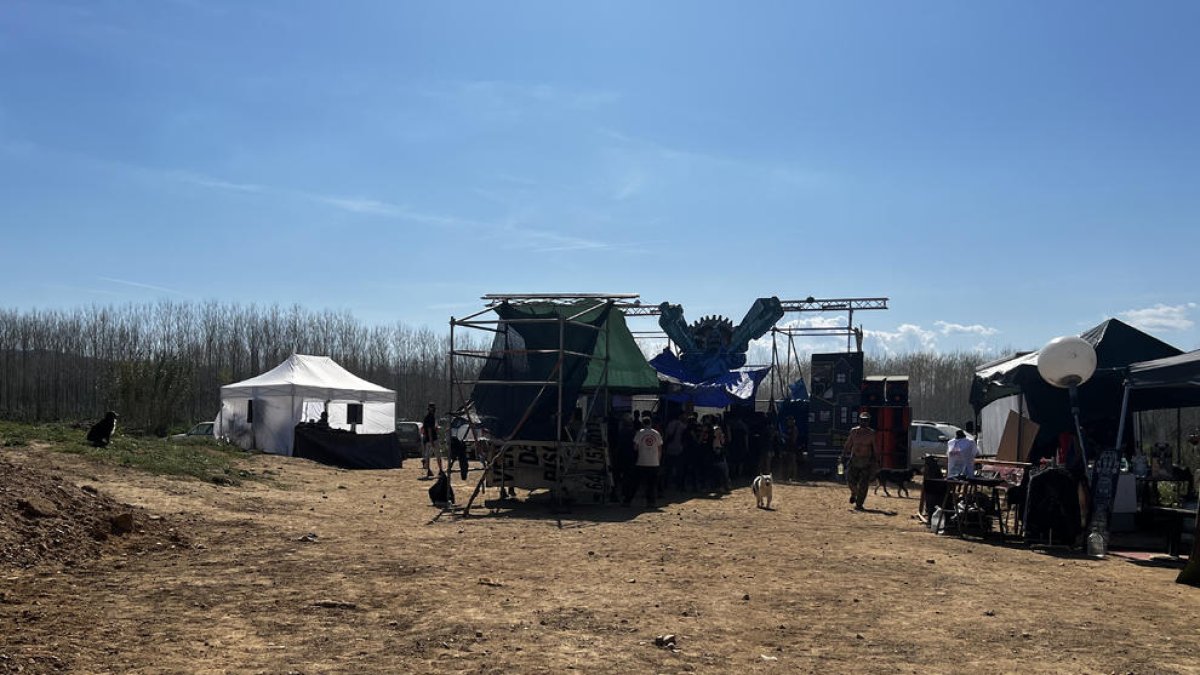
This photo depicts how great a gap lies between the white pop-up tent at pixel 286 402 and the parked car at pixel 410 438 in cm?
222

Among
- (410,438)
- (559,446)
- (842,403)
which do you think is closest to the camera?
(559,446)

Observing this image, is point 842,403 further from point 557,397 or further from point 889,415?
point 557,397

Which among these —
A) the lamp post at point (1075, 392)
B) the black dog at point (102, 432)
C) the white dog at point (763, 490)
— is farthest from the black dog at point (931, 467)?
the black dog at point (102, 432)

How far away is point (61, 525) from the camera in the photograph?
9.72 m

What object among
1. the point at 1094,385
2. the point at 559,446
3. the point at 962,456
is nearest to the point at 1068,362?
the point at 962,456

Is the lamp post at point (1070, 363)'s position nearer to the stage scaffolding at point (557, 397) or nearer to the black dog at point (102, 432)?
the stage scaffolding at point (557, 397)

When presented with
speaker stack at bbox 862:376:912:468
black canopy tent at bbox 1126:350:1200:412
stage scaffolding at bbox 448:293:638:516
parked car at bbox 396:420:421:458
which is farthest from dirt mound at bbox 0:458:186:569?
parked car at bbox 396:420:421:458

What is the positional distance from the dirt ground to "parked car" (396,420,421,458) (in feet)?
63.3

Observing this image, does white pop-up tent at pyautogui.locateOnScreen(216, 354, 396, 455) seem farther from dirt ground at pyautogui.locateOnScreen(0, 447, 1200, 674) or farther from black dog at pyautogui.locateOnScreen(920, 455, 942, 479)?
black dog at pyautogui.locateOnScreen(920, 455, 942, 479)

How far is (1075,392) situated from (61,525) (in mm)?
12079

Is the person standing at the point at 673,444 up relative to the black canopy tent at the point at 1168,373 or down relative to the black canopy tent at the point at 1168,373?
down

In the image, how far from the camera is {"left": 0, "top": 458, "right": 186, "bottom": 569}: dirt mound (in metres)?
8.95

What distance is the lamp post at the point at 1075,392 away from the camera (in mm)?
11812

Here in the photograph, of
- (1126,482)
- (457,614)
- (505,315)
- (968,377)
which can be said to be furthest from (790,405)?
(968,377)
